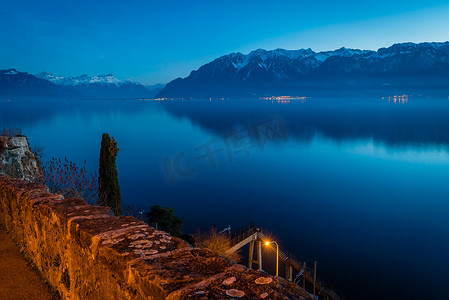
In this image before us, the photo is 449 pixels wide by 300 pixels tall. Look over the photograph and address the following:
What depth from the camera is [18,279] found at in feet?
12.7

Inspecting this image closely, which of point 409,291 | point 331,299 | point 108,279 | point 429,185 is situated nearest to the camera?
point 108,279

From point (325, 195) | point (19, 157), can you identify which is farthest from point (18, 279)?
point (325, 195)

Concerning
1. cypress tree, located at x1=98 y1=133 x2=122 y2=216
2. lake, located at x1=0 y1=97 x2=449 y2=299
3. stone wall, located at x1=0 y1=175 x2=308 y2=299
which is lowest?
lake, located at x1=0 y1=97 x2=449 y2=299

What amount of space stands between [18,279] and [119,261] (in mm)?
2463

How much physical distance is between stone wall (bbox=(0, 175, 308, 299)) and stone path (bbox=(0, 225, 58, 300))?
0.43ft

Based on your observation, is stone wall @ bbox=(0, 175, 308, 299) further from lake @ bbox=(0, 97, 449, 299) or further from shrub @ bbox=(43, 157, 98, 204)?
lake @ bbox=(0, 97, 449, 299)

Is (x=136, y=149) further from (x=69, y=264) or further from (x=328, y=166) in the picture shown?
(x=69, y=264)

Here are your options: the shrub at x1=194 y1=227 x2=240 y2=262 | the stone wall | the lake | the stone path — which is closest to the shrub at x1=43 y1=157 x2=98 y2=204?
the stone path

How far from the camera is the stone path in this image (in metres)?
3.56

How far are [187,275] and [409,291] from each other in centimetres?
2902

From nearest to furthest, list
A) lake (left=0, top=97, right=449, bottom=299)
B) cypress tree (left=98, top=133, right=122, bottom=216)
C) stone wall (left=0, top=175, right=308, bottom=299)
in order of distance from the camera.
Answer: stone wall (left=0, top=175, right=308, bottom=299) < cypress tree (left=98, top=133, right=122, bottom=216) < lake (left=0, top=97, right=449, bottom=299)

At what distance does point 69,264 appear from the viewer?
312 centimetres

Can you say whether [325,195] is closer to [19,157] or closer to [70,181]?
[19,157]

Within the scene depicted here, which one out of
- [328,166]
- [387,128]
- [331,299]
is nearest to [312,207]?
[331,299]
